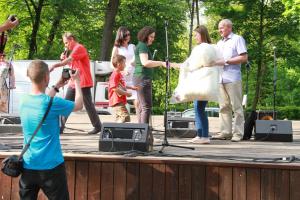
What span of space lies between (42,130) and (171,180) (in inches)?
66.7

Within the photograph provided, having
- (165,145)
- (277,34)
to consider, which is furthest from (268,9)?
(165,145)

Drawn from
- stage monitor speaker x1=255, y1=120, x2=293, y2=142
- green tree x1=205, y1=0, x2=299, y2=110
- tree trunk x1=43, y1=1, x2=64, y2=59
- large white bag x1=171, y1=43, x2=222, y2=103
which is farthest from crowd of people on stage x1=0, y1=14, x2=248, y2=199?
tree trunk x1=43, y1=1, x2=64, y2=59

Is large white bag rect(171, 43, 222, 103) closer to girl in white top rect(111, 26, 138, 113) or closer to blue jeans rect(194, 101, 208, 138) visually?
blue jeans rect(194, 101, 208, 138)

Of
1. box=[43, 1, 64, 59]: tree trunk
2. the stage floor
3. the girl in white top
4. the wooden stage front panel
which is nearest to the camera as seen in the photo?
the wooden stage front panel

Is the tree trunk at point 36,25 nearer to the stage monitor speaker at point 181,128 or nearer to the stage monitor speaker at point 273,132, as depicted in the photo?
the stage monitor speaker at point 181,128

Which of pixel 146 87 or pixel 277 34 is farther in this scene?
pixel 277 34

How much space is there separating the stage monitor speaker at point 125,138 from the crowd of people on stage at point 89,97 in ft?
1.48

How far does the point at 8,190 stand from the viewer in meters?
5.79

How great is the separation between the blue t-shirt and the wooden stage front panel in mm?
1293

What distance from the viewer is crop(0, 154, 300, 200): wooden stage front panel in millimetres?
5367

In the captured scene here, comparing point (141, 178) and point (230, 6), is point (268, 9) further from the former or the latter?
point (141, 178)

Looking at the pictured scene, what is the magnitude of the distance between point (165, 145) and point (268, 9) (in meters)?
15.8

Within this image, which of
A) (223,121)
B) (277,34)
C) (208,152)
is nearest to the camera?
(208,152)

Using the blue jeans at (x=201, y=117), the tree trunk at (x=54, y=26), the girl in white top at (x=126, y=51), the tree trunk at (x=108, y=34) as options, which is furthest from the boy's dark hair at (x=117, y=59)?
the tree trunk at (x=54, y=26)
